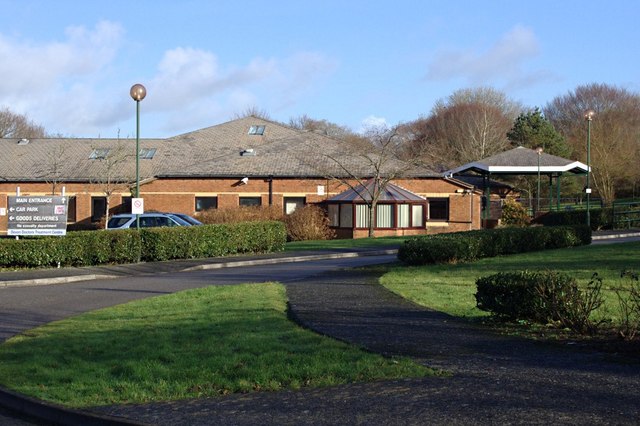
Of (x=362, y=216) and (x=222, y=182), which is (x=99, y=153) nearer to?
(x=222, y=182)

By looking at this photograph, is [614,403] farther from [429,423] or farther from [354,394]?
[354,394]

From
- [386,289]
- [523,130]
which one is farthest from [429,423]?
[523,130]

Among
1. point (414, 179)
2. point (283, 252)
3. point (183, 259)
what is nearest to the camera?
point (183, 259)

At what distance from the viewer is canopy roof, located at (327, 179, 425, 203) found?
44.0 metres

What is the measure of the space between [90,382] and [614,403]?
5106mm

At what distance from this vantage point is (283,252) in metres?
30.3

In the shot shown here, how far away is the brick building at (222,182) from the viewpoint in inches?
1853

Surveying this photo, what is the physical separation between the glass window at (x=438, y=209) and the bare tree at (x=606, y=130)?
69.9 feet

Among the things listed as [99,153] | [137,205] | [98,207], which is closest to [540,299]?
[137,205]

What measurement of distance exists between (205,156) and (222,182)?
4732 millimetres

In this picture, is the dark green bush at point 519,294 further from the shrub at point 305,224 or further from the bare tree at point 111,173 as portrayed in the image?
the bare tree at point 111,173

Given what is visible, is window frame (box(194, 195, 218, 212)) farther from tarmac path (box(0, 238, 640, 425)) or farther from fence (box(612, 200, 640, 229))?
tarmac path (box(0, 238, 640, 425))

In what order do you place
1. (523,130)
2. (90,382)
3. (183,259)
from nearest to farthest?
(90,382) < (183,259) < (523,130)

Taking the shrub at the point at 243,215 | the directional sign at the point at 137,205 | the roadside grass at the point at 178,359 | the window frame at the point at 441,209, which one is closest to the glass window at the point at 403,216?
the window frame at the point at 441,209
